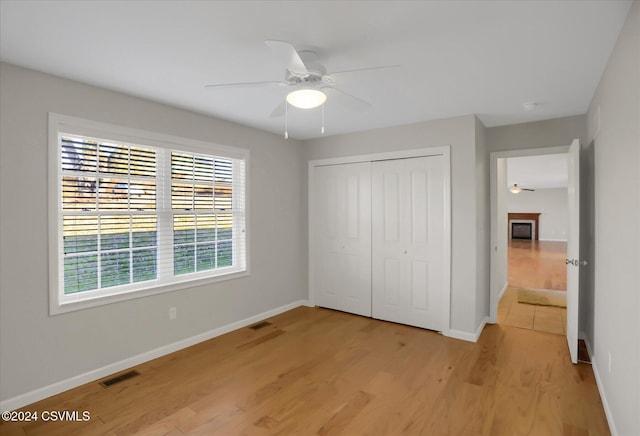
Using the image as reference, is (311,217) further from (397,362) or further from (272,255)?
(397,362)

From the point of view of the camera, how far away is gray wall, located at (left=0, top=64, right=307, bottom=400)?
7.89 feet

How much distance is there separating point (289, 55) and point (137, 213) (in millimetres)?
2194

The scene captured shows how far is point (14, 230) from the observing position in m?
2.43

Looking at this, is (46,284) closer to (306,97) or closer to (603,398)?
(306,97)

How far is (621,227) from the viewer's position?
6.38ft

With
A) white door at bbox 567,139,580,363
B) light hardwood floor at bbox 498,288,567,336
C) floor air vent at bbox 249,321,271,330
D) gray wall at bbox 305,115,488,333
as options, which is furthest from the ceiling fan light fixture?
light hardwood floor at bbox 498,288,567,336

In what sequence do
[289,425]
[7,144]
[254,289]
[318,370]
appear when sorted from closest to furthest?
[289,425]
[7,144]
[318,370]
[254,289]

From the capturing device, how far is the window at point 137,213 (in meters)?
2.75

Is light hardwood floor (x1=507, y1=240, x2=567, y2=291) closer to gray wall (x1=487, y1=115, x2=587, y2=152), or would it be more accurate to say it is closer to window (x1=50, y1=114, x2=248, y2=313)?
gray wall (x1=487, y1=115, x2=587, y2=152)

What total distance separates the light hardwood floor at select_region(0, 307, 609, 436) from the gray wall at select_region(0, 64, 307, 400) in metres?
0.24

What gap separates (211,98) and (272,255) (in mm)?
2168

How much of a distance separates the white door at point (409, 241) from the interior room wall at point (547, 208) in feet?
39.9

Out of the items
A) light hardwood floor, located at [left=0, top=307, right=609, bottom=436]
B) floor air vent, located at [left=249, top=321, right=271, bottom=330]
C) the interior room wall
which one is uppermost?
the interior room wall

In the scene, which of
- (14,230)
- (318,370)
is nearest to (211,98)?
(14,230)
